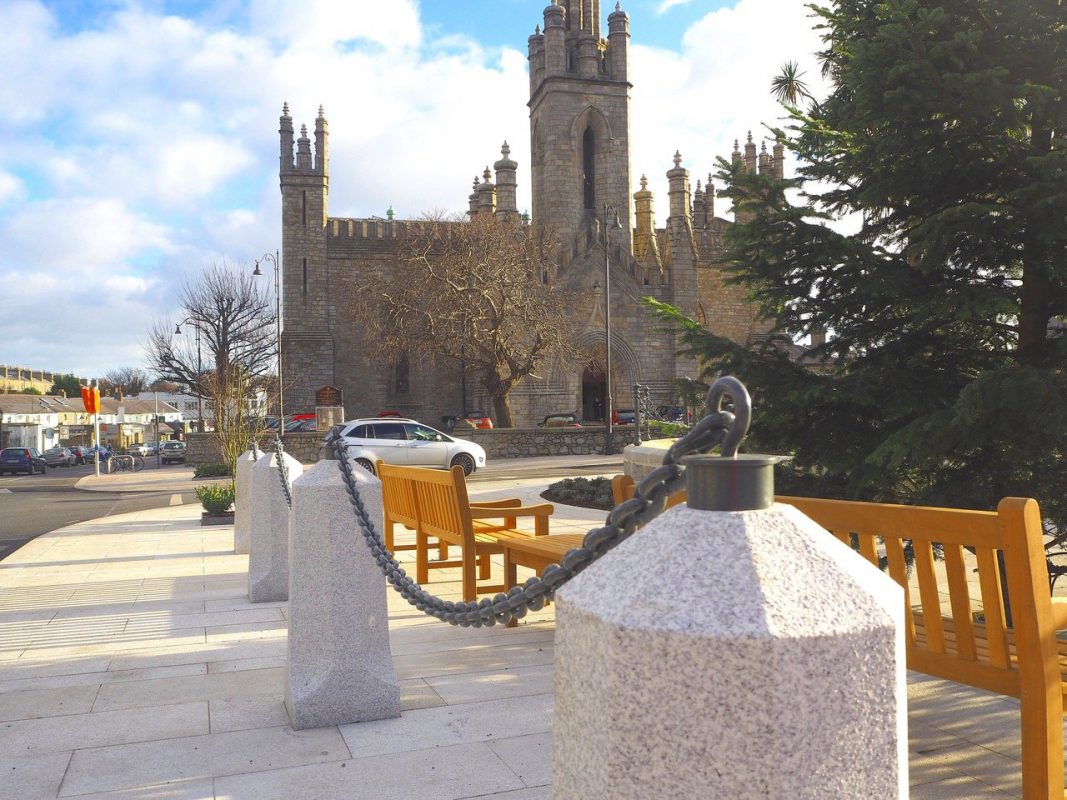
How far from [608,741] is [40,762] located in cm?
315

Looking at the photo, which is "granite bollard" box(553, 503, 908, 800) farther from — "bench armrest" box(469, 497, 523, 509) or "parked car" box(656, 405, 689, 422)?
"parked car" box(656, 405, 689, 422)

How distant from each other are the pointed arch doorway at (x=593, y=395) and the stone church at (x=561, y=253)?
0.08 metres

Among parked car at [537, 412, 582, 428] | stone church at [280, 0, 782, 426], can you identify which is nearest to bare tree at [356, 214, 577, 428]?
parked car at [537, 412, 582, 428]

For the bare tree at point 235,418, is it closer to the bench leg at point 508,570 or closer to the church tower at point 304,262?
the bench leg at point 508,570

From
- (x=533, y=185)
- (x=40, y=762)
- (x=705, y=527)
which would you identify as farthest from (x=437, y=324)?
(x=705, y=527)

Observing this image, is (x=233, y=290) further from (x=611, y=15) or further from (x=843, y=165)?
(x=843, y=165)

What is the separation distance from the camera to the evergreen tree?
16.2 feet

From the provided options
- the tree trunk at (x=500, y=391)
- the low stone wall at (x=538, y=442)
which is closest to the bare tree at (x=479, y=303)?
the tree trunk at (x=500, y=391)

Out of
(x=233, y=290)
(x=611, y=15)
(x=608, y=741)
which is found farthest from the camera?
(x=233, y=290)

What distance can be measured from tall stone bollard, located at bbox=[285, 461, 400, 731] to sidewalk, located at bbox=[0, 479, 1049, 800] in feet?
0.40

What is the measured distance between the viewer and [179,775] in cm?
334

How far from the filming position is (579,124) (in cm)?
4184

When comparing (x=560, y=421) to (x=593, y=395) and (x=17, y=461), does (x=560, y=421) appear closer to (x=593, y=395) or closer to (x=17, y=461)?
(x=593, y=395)

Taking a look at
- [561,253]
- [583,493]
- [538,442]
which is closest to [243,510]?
[583,493]
